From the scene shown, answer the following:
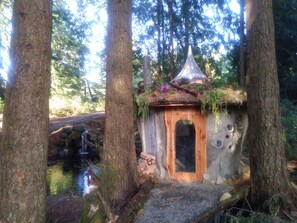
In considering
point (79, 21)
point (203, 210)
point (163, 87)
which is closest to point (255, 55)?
point (163, 87)

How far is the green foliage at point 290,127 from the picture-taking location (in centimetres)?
1109

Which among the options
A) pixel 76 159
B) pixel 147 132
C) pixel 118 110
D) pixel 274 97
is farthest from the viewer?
pixel 76 159

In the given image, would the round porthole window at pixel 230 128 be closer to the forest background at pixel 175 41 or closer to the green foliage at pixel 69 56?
the forest background at pixel 175 41

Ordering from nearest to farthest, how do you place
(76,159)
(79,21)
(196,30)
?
1. (76,159)
2. (196,30)
3. (79,21)

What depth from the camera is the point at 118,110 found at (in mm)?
7066

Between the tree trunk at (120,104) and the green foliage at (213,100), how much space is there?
177 centimetres

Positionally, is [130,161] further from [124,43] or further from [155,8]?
[155,8]

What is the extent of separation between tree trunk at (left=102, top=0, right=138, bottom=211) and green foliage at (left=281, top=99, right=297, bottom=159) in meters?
6.41

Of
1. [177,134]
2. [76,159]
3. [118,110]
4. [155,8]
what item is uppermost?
[155,8]

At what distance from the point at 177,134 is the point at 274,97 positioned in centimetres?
289

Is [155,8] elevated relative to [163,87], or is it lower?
elevated

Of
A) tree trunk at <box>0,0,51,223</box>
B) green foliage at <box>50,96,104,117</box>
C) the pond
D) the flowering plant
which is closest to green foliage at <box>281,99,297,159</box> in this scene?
the flowering plant

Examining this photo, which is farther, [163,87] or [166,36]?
[166,36]

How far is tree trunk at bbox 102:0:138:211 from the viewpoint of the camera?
6988 millimetres
